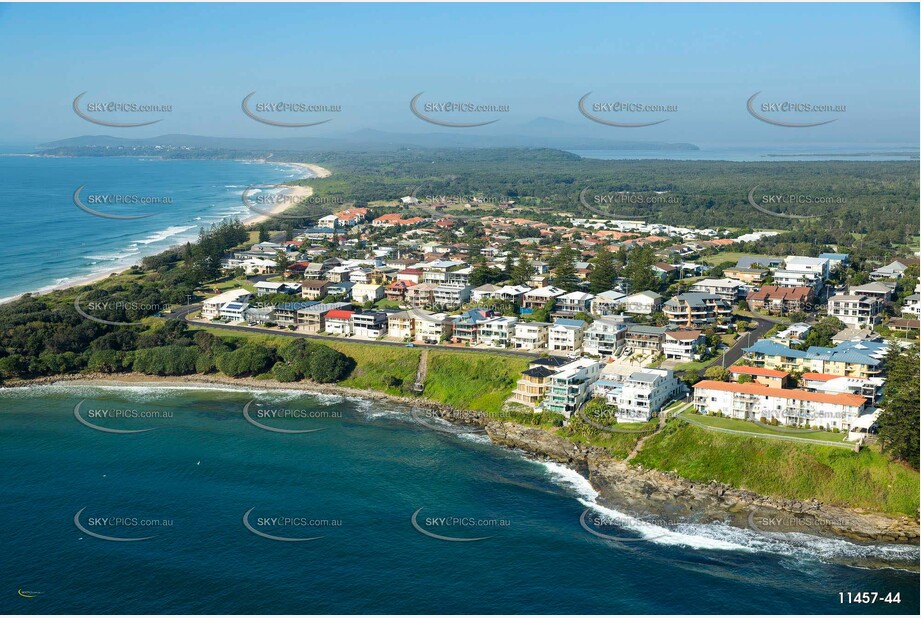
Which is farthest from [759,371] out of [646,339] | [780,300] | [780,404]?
[780,300]

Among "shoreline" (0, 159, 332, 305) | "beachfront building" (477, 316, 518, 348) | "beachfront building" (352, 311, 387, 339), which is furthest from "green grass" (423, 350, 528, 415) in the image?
"shoreline" (0, 159, 332, 305)

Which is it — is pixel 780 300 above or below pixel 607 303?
above

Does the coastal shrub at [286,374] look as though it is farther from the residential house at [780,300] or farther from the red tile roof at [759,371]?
the residential house at [780,300]

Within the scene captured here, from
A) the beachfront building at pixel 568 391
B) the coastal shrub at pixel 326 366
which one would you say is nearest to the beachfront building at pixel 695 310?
the beachfront building at pixel 568 391

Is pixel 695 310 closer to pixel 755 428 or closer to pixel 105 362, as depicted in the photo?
pixel 755 428

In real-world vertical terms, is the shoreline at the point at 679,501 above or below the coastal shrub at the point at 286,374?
below

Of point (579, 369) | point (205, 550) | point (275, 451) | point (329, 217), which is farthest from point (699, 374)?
point (329, 217)
